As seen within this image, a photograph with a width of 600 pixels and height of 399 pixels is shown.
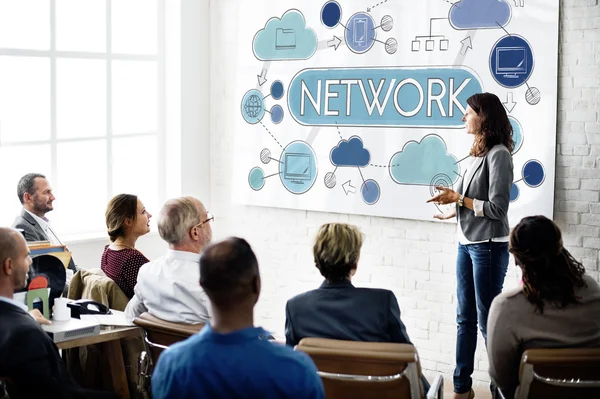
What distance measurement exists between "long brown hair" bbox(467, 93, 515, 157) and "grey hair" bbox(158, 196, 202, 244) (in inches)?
73.2

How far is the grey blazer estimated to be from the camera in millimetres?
5027

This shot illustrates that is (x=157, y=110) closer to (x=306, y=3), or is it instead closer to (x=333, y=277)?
(x=306, y=3)

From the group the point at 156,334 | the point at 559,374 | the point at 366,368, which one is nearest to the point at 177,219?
the point at 156,334

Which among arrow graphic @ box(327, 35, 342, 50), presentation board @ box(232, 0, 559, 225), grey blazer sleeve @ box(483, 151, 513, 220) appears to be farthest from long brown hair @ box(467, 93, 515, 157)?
arrow graphic @ box(327, 35, 342, 50)

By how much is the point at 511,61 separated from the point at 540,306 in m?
2.73

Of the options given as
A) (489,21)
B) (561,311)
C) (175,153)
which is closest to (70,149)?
(175,153)

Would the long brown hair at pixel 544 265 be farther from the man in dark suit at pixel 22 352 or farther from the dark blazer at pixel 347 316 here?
the man in dark suit at pixel 22 352

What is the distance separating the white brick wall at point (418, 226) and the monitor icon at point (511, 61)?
25cm

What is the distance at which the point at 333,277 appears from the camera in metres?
3.52

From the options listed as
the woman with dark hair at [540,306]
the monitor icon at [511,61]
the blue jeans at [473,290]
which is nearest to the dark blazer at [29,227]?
the blue jeans at [473,290]

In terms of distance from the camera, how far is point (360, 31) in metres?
6.38

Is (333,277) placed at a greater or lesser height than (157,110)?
lesser

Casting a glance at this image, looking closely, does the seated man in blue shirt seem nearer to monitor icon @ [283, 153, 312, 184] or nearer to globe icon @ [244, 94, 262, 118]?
monitor icon @ [283, 153, 312, 184]

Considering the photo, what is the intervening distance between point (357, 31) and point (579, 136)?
1831 millimetres
